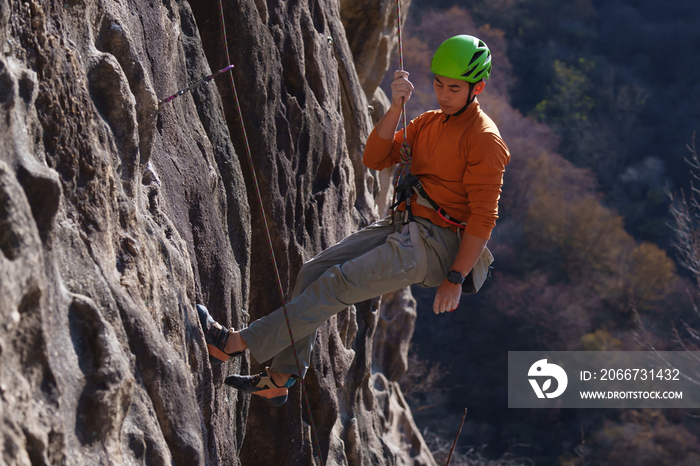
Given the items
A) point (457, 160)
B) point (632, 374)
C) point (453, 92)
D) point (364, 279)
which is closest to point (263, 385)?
point (364, 279)

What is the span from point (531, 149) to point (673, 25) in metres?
11.7

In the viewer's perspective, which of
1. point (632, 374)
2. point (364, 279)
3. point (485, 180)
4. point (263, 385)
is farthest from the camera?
point (632, 374)

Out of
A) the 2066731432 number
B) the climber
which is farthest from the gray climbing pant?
the 2066731432 number

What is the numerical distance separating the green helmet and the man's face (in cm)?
3

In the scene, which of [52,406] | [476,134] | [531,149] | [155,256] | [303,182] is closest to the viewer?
[52,406]

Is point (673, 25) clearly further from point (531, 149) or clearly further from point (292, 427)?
point (292, 427)

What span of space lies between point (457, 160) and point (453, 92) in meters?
0.34

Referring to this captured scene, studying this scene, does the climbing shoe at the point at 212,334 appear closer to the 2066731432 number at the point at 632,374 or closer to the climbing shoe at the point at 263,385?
the climbing shoe at the point at 263,385

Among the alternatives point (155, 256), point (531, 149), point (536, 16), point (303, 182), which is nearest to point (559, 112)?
point (531, 149)

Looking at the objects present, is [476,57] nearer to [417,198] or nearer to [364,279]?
[417,198]

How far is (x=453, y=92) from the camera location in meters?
3.31

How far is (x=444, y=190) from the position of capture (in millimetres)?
3379

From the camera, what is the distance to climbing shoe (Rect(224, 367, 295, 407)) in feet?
11.5

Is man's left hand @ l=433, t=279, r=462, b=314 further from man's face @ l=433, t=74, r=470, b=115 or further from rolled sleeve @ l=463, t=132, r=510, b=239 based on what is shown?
man's face @ l=433, t=74, r=470, b=115
